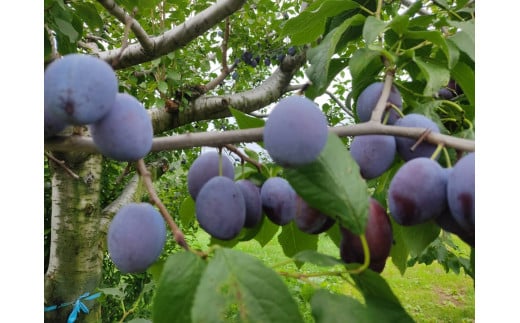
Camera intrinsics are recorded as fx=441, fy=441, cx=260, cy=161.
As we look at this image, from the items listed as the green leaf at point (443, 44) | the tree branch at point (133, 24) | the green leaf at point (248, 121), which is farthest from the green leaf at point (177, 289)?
the tree branch at point (133, 24)

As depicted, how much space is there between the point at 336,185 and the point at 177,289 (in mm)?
204

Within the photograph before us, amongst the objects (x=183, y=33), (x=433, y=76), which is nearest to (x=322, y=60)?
(x=433, y=76)

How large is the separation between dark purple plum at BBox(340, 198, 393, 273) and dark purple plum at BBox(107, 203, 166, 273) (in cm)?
23

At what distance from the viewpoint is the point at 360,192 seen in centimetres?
45

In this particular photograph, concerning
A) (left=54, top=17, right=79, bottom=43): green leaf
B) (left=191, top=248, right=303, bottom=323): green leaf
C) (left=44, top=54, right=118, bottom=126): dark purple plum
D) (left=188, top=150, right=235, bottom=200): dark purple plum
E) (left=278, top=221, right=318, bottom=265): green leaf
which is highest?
(left=54, top=17, right=79, bottom=43): green leaf

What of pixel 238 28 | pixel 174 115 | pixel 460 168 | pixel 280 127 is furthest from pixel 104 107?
pixel 238 28

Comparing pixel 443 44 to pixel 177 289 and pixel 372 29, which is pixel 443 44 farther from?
pixel 177 289

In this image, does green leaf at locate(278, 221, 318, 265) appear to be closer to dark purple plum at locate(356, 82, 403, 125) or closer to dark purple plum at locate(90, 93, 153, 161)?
dark purple plum at locate(356, 82, 403, 125)

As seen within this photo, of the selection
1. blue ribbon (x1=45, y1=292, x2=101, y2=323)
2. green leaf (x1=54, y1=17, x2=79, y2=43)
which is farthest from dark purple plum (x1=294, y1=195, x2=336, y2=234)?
blue ribbon (x1=45, y1=292, x2=101, y2=323)

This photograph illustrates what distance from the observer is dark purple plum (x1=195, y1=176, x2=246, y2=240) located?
0.55 metres

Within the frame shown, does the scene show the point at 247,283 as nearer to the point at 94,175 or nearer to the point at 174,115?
the point at 94,175

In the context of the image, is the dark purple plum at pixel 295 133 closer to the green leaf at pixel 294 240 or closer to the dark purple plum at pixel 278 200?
the dark purple plum at pixel 278 200

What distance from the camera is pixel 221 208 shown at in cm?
55

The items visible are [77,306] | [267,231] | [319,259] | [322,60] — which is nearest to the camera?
[319,259]
